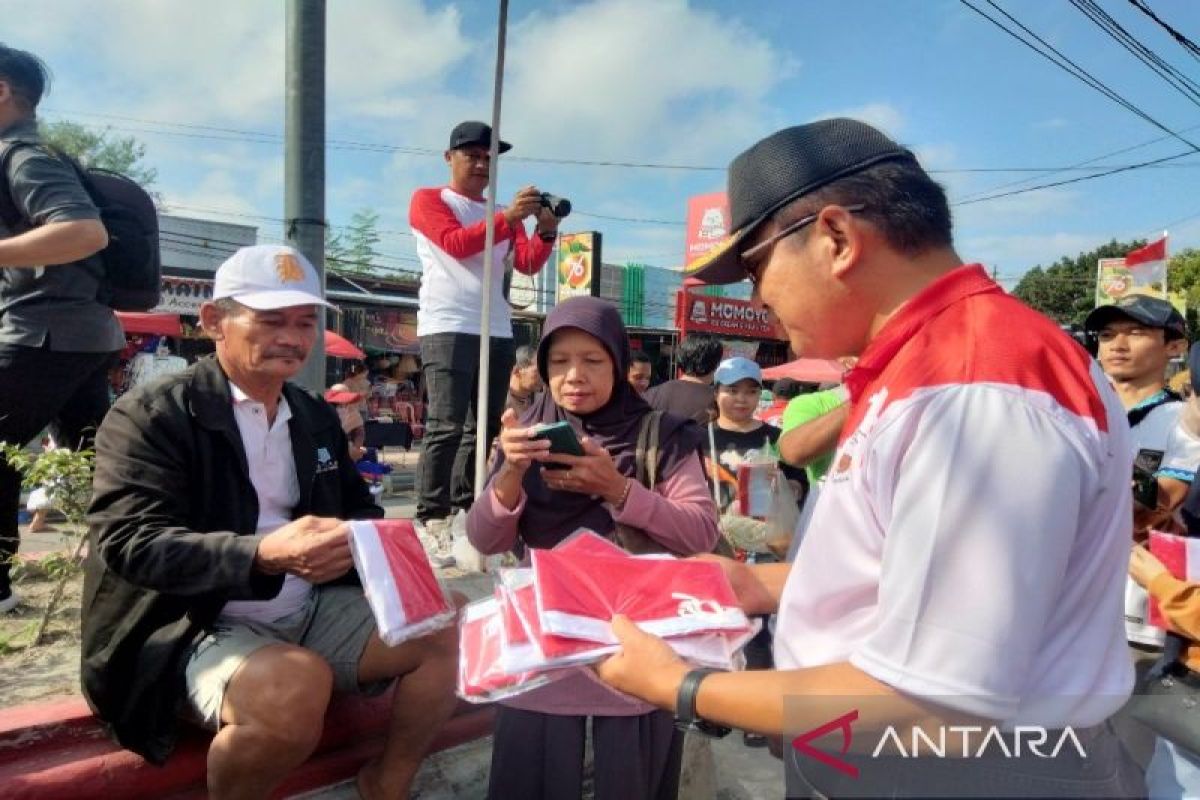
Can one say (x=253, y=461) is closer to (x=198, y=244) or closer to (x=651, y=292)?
(x=198, y=244)

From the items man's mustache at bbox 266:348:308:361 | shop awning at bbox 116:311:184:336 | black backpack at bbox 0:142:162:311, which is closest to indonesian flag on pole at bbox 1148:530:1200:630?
man's mustache at bbox 266:348:308:361

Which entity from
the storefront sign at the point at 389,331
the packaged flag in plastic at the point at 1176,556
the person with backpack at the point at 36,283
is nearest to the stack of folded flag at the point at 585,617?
the packaged flag in plastic at the point at 1176,556

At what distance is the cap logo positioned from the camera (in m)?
2.29

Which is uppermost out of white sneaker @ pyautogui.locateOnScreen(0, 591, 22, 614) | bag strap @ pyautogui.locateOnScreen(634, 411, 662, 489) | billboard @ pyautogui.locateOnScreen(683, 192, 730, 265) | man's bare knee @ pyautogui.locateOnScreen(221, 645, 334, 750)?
billboard @ pyautogui.locateOnScreen(683, 192, 730, 265)

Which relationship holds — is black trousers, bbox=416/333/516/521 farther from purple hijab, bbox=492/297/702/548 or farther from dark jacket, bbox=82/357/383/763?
dark jacket, bbox=82/357/383/763

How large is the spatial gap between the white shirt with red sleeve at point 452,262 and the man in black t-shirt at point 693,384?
4.63ft

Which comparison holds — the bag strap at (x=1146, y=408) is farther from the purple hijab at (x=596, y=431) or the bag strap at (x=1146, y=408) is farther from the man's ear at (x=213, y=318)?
the man's ear at (x=213, y=318)

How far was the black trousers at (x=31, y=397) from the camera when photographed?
2.64m

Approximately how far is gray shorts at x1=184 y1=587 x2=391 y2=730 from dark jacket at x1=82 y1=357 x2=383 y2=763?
0.06 metres

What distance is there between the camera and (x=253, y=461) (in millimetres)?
2219

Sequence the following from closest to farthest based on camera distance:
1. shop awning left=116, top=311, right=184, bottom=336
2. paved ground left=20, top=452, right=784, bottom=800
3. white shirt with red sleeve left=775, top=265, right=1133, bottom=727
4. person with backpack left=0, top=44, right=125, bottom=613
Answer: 1. white shirt with red sleeve left=775, top=265, right=1133, bottom=727
2. paved ground left=20, top=452, right=784, bottom=800
3. person with backpack left=0, top=44, right=125, bottom=613
4. shop awning left=116, top=311, right=184, bottom=336

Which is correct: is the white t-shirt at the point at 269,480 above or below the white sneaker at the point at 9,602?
above

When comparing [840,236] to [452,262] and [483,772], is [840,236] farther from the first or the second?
[452,262]

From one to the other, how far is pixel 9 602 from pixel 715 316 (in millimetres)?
22406
